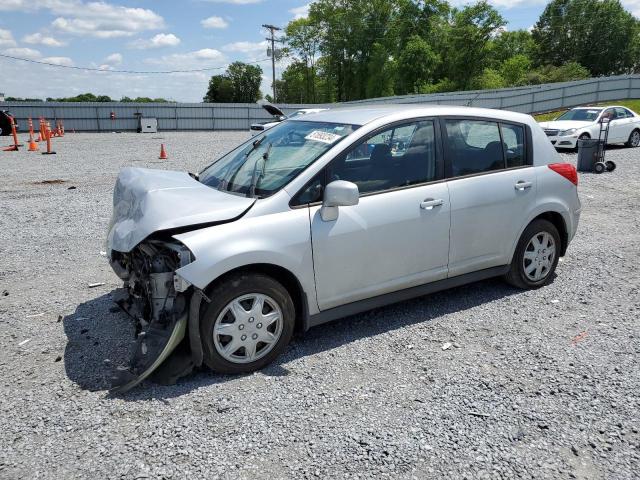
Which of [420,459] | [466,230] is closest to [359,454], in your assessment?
[420,459]

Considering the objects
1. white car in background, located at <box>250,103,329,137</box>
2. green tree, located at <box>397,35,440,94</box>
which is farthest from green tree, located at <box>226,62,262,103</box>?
white car in background, located at <box>250,103,329,137</box>

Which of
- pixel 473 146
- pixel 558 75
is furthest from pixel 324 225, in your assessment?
pixel 558 75

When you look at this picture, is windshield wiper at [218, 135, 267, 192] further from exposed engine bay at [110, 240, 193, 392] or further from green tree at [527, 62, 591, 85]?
green tree at [527, 62, 591, 85]

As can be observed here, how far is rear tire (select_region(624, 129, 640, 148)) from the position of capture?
18.5m

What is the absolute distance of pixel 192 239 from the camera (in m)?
3.49

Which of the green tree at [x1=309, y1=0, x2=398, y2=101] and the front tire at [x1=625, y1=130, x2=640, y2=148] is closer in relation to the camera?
the front tire at [x1=625, y1=130, x2=640, y2=148]

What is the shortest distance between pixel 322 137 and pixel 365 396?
204 cm

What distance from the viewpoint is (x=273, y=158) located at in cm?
434

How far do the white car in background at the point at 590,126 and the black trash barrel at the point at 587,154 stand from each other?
276cm

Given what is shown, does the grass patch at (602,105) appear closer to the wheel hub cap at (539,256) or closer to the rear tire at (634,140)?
the rear tire at (634,140)

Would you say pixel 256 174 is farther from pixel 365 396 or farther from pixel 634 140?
pixel 634 140

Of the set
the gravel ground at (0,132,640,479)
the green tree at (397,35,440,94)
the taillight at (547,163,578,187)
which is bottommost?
the gravel ground at (0,132,640,479)

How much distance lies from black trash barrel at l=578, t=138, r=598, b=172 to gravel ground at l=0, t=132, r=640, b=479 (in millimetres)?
Answer: 8420

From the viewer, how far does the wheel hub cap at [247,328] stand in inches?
142
